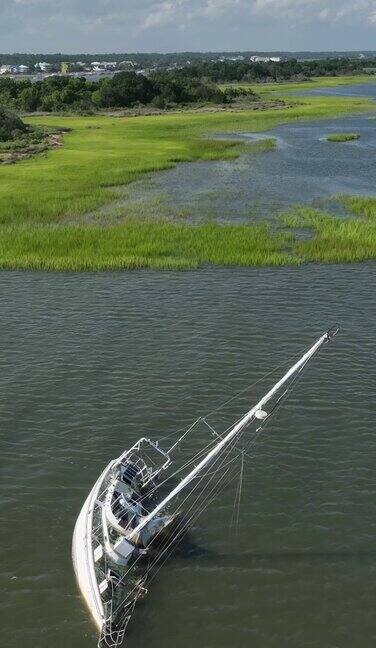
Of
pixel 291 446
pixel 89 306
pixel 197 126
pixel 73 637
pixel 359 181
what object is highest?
pixel 197 126

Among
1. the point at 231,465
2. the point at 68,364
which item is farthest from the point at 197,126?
the point at 231,465

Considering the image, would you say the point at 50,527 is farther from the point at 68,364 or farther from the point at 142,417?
the point at 68,364

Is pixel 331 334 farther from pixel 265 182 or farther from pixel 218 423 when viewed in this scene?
pixel 265 182

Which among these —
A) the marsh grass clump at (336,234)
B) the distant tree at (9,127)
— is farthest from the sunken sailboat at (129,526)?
the distant tree at (9,127)

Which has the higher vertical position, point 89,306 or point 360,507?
point 89,306

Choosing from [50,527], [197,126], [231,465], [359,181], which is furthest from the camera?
[197,126]

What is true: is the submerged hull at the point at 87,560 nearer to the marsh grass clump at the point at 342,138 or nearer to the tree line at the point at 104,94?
the marsh grass clump at the point at 342,138

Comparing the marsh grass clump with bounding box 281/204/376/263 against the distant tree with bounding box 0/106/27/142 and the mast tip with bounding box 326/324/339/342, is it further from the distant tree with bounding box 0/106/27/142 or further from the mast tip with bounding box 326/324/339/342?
the distant tree with bounding box 0/106/27/142
